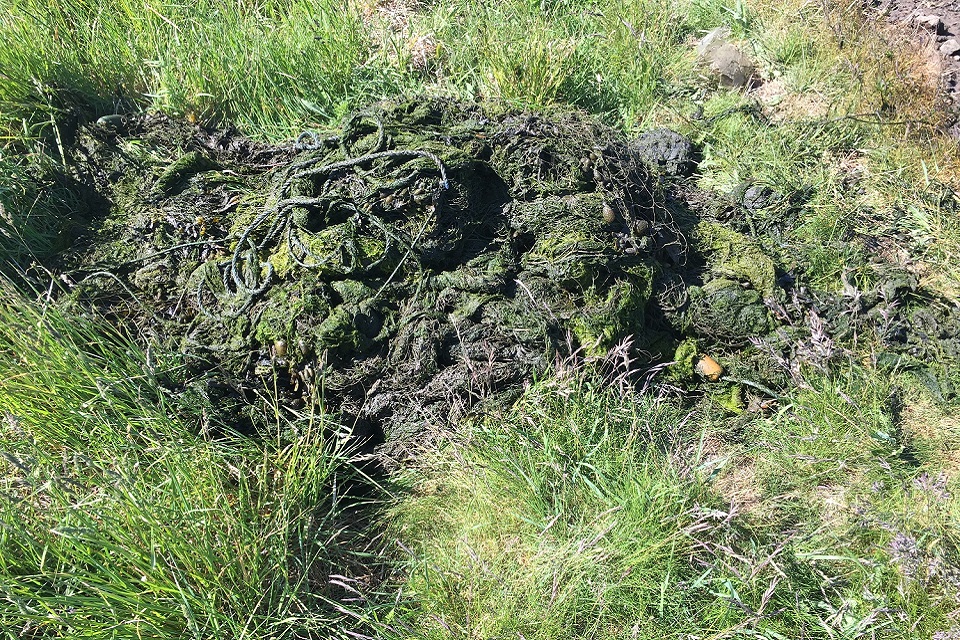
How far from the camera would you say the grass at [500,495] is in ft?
6.17

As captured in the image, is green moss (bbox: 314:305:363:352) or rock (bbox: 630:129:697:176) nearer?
green moss (bbox: 314:305:363:352)

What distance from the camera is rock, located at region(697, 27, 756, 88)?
173 inches

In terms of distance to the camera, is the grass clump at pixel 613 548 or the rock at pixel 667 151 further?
the rock at pixel 667 151

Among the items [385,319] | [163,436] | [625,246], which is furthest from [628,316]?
[163,436]

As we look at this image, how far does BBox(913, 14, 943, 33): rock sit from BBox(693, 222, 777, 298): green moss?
2.31 m

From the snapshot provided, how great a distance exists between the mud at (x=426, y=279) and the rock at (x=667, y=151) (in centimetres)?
49

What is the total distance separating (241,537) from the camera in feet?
6.57

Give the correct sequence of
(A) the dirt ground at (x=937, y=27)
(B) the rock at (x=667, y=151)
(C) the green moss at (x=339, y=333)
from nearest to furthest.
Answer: (C) the green moss at (x=339, y=333) < (B) the rock at (x=667, y=151) < (A) the dirt ground at (x=937, y=27)

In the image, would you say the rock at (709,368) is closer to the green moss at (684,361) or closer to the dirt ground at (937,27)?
the green moss at (684,361)

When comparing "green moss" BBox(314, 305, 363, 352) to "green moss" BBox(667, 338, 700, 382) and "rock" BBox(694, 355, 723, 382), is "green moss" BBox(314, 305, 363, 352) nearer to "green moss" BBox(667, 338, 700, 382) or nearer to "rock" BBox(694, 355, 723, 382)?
"green moss" BBox(667, 338, 700, 382)

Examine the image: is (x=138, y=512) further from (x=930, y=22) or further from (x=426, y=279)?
(x=930, y=22)

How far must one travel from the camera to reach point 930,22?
14.1ft

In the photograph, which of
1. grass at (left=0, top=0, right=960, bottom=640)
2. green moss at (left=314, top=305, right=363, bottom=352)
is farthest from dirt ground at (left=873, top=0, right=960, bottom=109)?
green moss at (left=314, top=305, right=363, bottom=352)

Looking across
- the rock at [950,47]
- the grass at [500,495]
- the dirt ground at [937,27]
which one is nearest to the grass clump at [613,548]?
the grass at [500,495]
